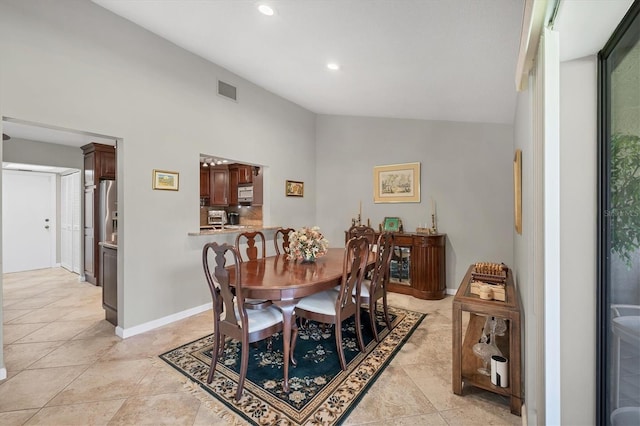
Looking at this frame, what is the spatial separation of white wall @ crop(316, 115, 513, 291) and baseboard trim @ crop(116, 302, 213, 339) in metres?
2.66

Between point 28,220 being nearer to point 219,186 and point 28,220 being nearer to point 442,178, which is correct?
point 219,186

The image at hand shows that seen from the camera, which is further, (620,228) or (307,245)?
(307,245)

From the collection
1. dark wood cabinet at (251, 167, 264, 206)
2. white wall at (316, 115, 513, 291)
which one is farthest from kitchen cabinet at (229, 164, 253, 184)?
white wall at (316, 115, 513, 291)

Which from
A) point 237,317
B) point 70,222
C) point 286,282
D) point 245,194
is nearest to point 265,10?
point 286,282

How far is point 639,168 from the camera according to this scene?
3.19ft

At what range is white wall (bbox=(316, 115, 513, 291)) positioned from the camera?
159 inches

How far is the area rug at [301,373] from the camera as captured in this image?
1.84 metres

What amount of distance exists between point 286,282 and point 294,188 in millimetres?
3232

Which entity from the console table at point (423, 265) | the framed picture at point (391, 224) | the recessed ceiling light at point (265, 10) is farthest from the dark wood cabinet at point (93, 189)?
the framed picture at point (391, 224)

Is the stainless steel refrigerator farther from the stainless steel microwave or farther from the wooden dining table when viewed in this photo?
the wooden dining table

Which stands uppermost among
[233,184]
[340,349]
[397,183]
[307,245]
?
[233,184]

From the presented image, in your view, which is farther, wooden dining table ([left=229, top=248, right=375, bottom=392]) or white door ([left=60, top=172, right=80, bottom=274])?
white door ([left=60, top=172, right=80, bottom=274])

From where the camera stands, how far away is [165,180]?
10.9 ft

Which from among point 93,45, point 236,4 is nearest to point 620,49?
point 236,4
